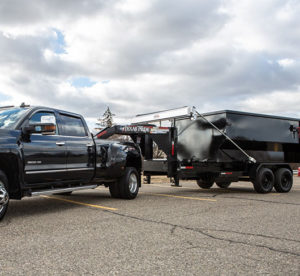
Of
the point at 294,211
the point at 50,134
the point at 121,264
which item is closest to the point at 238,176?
the point at 294,211

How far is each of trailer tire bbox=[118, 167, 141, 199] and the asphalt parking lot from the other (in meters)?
1.38

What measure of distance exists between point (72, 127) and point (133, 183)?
249 cm

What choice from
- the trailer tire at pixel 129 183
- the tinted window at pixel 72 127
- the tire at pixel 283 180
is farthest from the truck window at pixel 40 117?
the tire at pixel 283 180

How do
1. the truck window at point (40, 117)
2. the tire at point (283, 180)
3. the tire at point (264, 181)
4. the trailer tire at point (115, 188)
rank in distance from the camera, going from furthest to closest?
the tire at point (283, 180), the tire at point (264, 181), the trailer tire at point (115, 188), the truck window at point (40, 117)

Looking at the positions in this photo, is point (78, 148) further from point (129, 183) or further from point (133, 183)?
point (133, 183)

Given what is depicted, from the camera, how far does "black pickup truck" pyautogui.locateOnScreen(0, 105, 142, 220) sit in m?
5.92

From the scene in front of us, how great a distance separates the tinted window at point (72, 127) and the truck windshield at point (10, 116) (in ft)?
3.10

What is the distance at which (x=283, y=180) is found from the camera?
11820 mm

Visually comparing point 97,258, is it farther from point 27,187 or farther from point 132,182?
point 132,182

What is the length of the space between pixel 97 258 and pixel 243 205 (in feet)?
16.5

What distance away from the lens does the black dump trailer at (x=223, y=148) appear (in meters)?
10.4

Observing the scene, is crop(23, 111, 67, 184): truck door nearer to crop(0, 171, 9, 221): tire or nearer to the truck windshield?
the truck windshield

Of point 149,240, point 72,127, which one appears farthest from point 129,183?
point 149,240

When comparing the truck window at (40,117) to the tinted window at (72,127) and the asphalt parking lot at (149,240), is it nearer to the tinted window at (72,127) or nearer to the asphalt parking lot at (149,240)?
the tinted window at (72,127)
